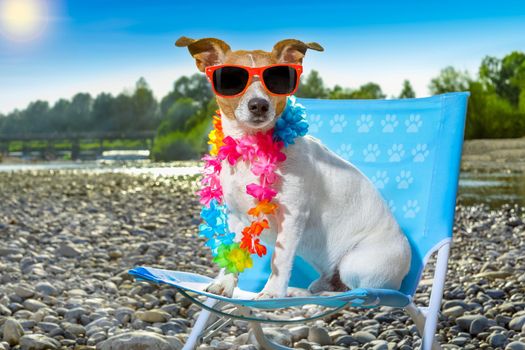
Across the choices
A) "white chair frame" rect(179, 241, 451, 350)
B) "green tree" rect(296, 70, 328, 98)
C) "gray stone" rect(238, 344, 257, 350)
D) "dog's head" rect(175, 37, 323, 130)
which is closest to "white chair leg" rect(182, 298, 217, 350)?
"white chair frame" rect(179, 241, 451, 350)

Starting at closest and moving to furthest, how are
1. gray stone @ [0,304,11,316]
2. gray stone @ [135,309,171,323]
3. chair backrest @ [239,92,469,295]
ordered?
1. chair backrest @ [239,92,469,295]
2. gray stone @ [135,309,171,323]
3. gray stone @ [0,304,11,316]

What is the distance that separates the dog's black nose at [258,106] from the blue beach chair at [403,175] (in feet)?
2.16

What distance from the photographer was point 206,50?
246 centimetres

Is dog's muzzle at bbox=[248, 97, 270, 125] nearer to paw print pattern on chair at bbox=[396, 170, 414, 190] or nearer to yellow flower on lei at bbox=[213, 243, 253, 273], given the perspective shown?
yellow flower on lei at bbox=[213, 243, 253, 273]

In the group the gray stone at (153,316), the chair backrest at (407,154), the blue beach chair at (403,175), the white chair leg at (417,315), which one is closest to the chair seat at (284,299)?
the blue beach chair at (403,175)

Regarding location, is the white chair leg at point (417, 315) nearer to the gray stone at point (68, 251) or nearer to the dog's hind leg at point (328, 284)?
the dog's hind leg at point (328, 284)

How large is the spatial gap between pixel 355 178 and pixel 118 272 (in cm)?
321

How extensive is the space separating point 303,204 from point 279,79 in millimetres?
435

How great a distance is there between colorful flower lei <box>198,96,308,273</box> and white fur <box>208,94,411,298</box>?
0.04 metres

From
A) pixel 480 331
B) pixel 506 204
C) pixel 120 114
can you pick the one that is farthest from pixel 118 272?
pixel 120 114

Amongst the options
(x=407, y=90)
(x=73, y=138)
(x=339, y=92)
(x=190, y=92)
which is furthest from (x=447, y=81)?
(x=73, y=138)

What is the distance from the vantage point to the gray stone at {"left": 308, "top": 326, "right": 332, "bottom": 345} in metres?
3.56

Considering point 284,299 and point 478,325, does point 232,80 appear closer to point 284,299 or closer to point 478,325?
point 284,299

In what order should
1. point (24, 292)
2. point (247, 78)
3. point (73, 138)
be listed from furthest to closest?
point (73, 138) < point (24, 292) < point (247, 78)
